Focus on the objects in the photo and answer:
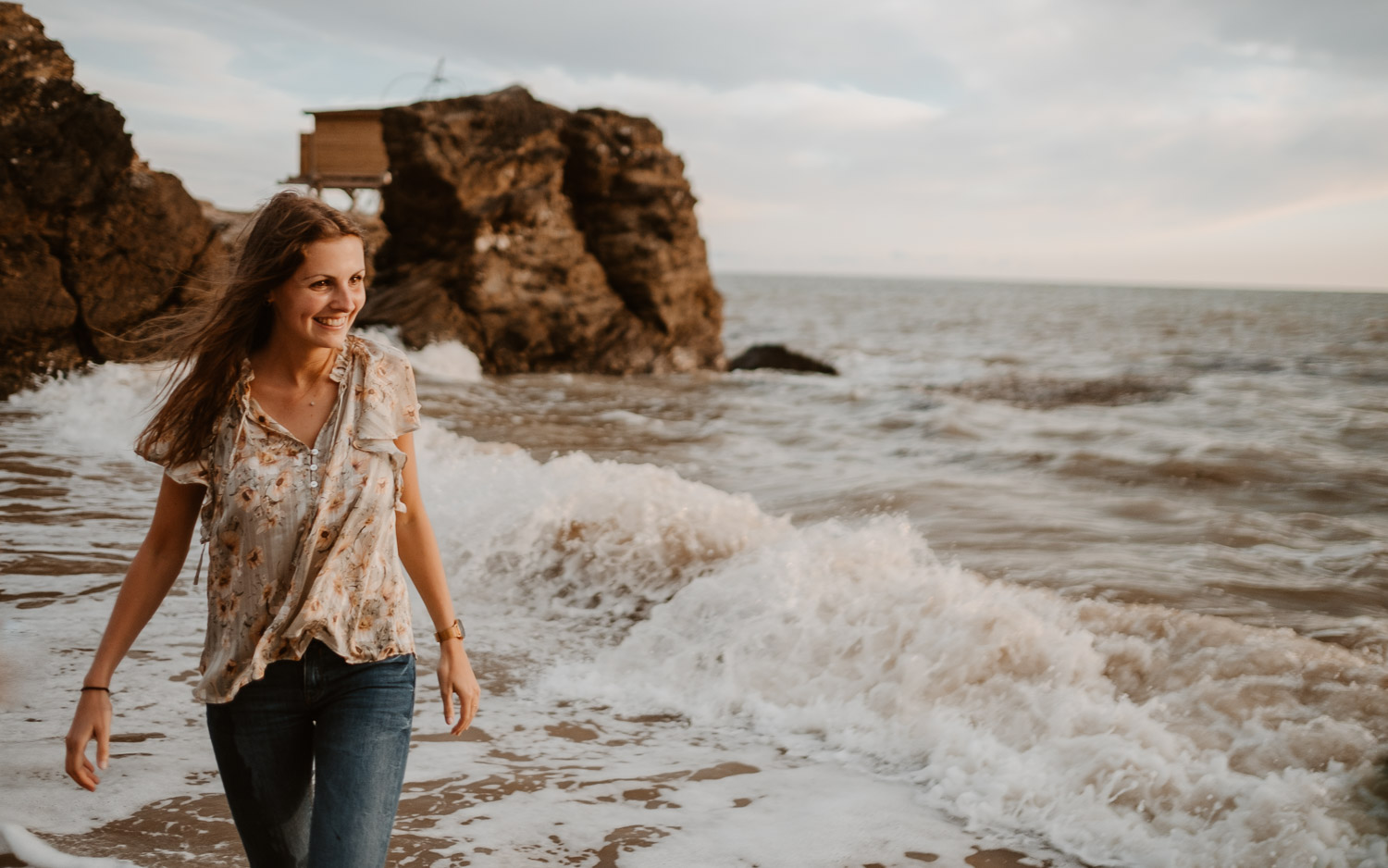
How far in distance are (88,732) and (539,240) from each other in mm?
17804

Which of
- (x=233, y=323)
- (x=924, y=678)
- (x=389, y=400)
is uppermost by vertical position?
(x=233, y=323)

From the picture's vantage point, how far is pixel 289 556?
7.38 feet

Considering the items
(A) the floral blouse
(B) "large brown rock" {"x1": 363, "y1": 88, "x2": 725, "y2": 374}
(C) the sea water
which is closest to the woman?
(A) the floral blouse

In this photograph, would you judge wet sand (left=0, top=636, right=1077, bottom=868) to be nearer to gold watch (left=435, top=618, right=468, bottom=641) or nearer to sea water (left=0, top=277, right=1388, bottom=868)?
sea water (left=0, top=277, right=1388, bottom=868)

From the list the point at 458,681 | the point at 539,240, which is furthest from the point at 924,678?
the point at 539,240

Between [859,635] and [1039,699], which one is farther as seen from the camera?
[859,635]

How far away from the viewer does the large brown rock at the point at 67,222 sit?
12.8m

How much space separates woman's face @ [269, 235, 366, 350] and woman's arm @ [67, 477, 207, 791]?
423mm

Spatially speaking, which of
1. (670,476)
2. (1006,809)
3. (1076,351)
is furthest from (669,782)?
(1076,351)

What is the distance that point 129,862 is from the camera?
3279 millimetres

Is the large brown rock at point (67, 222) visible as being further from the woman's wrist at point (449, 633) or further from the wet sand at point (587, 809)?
the woman's wrist at point (449, 633)

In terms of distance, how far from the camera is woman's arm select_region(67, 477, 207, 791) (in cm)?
216

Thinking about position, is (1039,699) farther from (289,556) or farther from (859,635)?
(289,556)

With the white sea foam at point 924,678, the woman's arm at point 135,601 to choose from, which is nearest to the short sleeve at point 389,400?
the woman's arm at point 135,601
